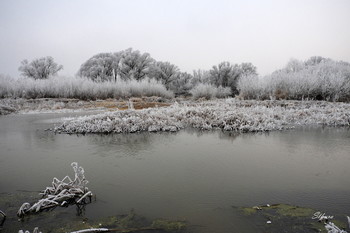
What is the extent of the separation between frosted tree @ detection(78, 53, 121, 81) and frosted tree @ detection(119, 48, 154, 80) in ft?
5.61

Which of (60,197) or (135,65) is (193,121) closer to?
(60,197)

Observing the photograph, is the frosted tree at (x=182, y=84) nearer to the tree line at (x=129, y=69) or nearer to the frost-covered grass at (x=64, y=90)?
the tree line at (x=129, y=69)

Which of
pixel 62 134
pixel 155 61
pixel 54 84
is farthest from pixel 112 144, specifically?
pixel 155 61

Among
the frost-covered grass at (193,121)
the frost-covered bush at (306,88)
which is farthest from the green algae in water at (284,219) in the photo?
the frost-covered bush at (306,88)

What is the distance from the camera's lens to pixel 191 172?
4527mm

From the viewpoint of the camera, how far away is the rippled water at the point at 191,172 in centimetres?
321

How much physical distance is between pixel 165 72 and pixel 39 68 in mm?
22505

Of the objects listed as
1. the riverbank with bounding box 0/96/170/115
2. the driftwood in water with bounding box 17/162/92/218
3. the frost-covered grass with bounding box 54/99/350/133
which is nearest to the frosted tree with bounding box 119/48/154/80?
the riverbank with bounding box 0/96/170/115

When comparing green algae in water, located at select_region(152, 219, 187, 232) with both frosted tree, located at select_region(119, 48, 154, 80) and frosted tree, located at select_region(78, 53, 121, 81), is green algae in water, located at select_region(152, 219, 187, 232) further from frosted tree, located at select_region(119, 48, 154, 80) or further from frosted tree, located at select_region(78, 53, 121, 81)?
→ frosted tree, located at select_region(78, 53, 121, 81)

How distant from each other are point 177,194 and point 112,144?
149 inches

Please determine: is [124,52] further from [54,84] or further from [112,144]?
[112,144]

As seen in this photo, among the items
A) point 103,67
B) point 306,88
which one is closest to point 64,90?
point 306,88

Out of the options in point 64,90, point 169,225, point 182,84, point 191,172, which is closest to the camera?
point 169,225

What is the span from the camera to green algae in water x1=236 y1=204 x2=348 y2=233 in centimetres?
271
